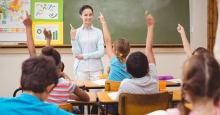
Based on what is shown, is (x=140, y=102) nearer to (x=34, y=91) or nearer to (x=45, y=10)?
(x=34, y=91)

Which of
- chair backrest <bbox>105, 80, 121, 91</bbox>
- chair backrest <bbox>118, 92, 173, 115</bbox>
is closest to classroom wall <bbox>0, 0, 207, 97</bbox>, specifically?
chair backrest <bbox>105, 80, 121, 91</bbox>

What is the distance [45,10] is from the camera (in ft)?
20.4

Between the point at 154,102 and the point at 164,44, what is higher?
the point at 164,44

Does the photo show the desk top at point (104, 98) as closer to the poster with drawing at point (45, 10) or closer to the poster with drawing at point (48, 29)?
the poster with drawing at point (48, 29)

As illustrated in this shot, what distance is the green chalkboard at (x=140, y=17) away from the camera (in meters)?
6.33

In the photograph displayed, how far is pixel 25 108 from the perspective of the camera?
5.54 feet

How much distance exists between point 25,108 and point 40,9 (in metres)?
4.74

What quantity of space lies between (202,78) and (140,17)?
5.21 meters

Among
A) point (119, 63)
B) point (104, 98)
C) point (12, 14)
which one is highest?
point (12, 14)

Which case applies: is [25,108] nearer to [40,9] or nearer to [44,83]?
[44,83]

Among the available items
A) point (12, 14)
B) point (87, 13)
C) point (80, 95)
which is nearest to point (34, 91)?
point (80, 95)

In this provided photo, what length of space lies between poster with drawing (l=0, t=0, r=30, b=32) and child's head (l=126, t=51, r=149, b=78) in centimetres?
381

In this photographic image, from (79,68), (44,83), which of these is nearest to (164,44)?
(79,68)

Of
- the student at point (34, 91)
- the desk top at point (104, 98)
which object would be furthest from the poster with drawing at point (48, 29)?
the student at point (34, 91)
